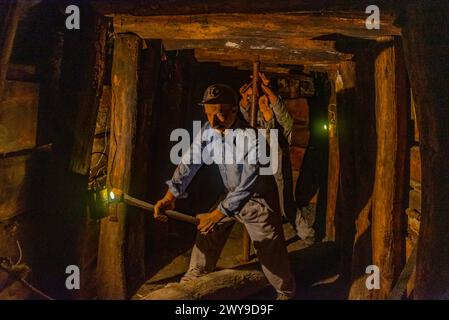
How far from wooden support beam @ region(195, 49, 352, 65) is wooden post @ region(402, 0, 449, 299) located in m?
1.65

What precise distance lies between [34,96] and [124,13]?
1.21 metres

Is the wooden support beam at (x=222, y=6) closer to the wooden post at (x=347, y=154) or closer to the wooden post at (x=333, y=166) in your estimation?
the wooden post at (x=347, y=154)

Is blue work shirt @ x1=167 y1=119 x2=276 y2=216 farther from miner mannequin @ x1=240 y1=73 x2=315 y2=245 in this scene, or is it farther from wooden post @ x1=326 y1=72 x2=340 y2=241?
wooden post @ x1=326 y1=72 x2=340 y2=241

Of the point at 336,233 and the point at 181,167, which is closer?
the point at 181,167

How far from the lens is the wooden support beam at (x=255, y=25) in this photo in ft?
10.3

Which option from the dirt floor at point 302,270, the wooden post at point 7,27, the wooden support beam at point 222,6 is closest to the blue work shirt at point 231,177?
the dirt floor at point 302,270

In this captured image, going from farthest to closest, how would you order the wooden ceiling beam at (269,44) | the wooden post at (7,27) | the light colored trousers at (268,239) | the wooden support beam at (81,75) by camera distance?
the light colored trousers at (268,239), the wooden ceiling beam at (269,44), the wooden support beam at (81,75), the wooden post at (7,27)

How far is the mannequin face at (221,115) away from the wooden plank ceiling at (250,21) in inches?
26.1

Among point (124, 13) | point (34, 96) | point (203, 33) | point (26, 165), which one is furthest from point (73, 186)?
point (203, 33)

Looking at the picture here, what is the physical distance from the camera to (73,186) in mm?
3545

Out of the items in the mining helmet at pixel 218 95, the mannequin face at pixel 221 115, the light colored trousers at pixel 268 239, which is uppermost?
the mining helmet at pixel 218 95

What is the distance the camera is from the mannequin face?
12.7 ft

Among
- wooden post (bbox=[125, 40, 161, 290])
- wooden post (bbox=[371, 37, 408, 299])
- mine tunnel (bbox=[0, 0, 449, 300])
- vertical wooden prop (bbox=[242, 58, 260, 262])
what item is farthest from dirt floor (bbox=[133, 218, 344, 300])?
wooden post (bbox=[371, 37, 408, 299])

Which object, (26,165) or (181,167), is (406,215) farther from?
(26,165)
